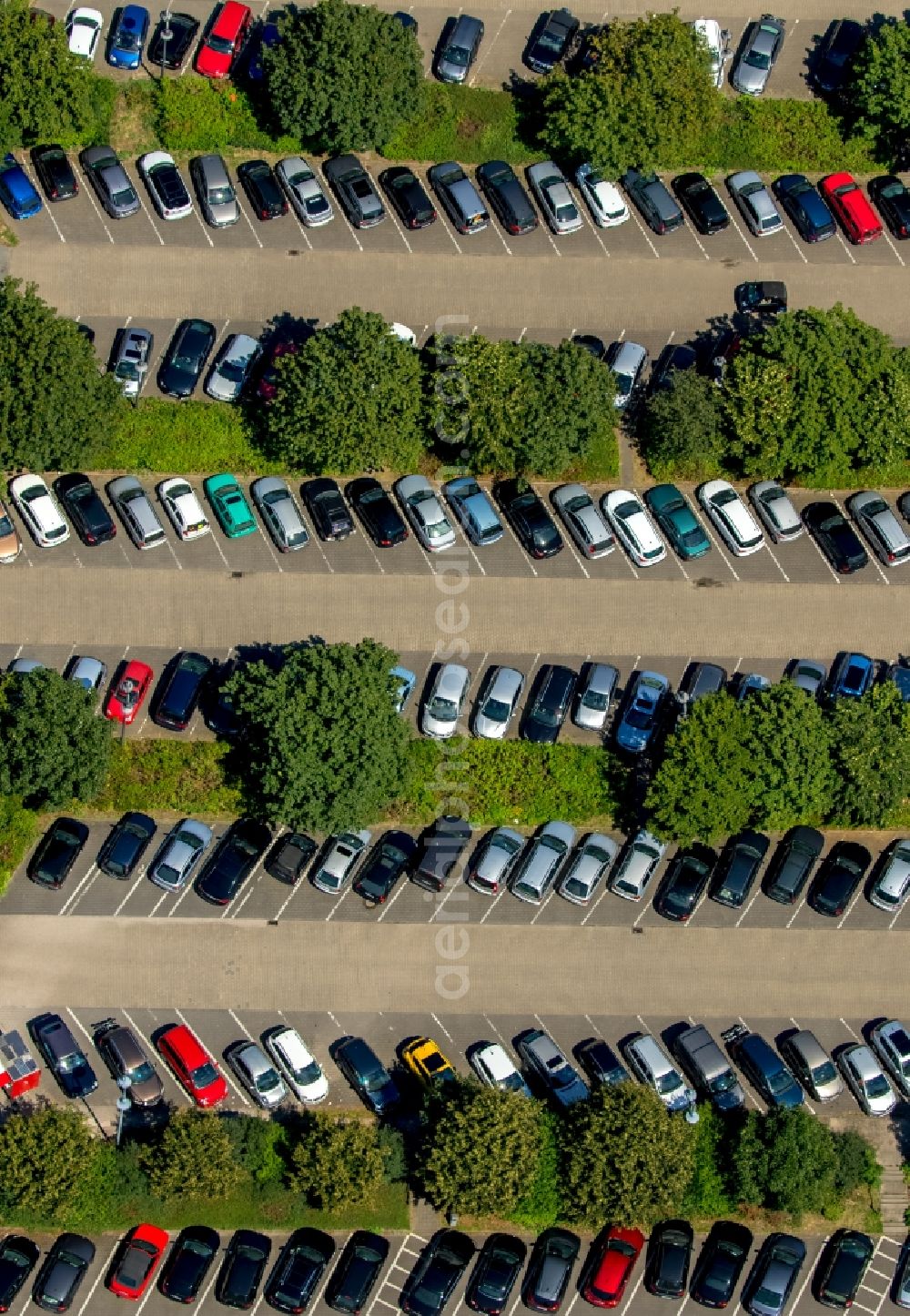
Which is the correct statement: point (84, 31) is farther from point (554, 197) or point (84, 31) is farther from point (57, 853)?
point (57, 853)

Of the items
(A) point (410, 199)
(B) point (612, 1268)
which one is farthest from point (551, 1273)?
(A) point (410, 199)

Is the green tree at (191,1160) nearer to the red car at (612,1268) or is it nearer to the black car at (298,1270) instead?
the black car at (298,1270)

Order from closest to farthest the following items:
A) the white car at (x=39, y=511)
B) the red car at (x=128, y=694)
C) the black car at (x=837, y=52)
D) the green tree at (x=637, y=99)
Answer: the red car at (x=128, y=694) < the white car at (x=39, y=511) < the green tree at (x=637, y=99) < the black car at (x=837, y=52)

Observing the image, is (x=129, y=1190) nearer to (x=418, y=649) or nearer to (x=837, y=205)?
(x=418, y=649)

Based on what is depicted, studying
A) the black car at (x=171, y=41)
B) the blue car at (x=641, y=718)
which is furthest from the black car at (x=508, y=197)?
the blue car at (x=641, y=718)

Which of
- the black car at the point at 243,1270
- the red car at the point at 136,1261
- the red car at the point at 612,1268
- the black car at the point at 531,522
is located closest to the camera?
the red car at the point at 136,1261
